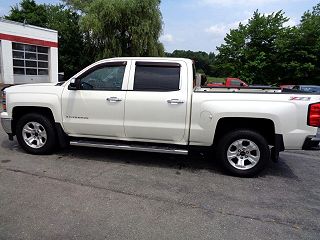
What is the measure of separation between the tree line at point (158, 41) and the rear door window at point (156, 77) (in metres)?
20.6

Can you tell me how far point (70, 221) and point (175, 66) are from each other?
10.00 feet

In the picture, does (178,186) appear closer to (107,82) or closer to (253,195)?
(253,195)

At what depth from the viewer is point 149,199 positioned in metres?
4.16

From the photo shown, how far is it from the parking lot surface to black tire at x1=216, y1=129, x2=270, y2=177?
132mm

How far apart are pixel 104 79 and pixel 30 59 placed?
19.8 m

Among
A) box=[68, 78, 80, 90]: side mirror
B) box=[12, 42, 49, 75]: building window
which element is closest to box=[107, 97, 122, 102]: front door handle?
box=[68, 78, 80, 90]: side mirror

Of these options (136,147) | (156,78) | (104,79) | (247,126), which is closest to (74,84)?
(104,79)

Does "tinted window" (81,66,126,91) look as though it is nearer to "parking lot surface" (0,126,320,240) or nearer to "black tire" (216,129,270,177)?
"parking lot surface" (0,126,320,240)

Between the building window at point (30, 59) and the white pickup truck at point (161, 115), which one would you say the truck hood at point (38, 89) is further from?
the building window at point (30, 59)

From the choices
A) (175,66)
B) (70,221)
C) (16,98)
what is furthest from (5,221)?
(175,66)

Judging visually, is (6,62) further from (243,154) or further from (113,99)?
(243,154)

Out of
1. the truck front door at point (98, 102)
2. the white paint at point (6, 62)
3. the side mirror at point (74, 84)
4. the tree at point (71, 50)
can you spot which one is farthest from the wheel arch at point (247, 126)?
the tree at point (71, 50)

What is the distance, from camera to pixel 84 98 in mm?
5562

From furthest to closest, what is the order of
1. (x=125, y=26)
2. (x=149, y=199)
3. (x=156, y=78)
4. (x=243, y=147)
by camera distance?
(x=125, y=26)
(x=156, y=78)
(x=243, y=147)
(x=149, y=199)
